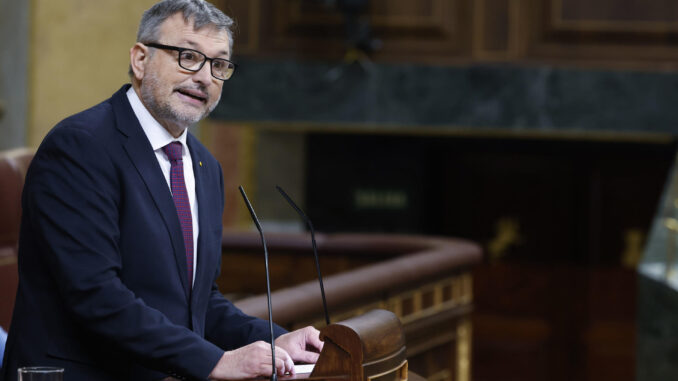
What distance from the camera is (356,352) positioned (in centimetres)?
155

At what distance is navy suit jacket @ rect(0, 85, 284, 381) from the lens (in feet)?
5.36

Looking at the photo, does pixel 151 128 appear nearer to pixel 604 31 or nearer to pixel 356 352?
pixel 356 352

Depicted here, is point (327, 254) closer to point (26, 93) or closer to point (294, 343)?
point (26, 93)

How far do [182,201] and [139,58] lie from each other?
9.8 inches

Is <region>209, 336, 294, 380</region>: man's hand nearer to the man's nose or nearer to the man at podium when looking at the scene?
the man at podium

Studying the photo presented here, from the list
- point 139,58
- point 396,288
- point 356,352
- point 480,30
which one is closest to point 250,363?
point 356,352

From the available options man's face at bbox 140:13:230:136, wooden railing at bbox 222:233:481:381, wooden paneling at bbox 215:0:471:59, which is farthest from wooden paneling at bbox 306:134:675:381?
man's face at bbox 140:13:230:136

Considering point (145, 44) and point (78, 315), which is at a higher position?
point (145, 44)

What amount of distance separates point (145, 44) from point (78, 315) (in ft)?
1.53

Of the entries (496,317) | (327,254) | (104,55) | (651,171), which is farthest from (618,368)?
(104,55)

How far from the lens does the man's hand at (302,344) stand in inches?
69.9

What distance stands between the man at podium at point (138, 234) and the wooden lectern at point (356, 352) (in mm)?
96

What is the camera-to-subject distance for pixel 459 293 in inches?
183

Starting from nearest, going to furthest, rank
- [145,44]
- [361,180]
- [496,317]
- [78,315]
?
[78,315], [145,44], [361,180], [496,317]
